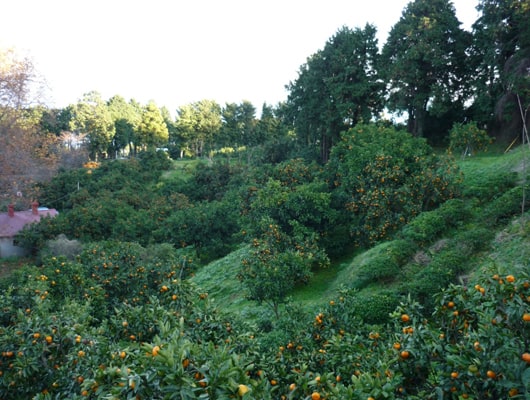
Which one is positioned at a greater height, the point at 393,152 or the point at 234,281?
the point at 393,152

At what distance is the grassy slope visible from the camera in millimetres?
8438

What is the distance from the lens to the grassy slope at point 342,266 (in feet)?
27.7

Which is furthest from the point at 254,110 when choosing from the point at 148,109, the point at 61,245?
the point at 61,245

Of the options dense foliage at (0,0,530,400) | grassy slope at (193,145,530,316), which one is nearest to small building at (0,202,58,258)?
dense foliage at (0,0,530,400)

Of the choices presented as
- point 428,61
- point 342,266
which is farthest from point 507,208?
point 428,61

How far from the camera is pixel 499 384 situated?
2.25 m

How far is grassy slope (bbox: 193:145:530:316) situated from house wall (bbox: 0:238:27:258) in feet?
37.7

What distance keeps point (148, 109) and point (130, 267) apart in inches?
1553

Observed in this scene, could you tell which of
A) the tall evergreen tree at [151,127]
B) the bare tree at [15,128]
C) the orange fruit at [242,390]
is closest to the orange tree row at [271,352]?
the orange fruit at [242,390]

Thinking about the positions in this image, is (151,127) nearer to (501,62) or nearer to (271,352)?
(501,62)

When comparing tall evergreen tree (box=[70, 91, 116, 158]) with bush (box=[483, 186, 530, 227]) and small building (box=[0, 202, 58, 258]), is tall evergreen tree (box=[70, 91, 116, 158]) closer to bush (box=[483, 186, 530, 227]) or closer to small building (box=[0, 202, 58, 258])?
small building (box=[0, 202, 58, 258])

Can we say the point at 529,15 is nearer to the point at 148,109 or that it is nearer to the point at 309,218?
the point at 309,218

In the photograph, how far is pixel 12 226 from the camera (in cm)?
2228

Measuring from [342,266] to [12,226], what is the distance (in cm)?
1888
